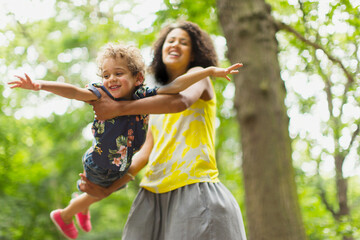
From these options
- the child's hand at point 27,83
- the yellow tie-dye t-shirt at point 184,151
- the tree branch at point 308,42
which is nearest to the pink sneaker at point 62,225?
the yellow tie-dye t-shirt at point 184,151

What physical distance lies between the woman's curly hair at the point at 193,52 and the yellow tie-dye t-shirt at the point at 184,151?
26 centimetres

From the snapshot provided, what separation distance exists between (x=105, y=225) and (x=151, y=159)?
9721 mm

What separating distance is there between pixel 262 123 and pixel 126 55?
1.57 metres

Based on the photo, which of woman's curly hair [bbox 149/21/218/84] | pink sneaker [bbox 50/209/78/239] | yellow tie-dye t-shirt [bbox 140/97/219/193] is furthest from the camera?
pink sneaker [bbox 50/209/78/239]

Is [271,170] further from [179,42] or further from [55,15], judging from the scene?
[55,15]

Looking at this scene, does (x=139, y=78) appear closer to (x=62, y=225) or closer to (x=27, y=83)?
(x=27, y=83)

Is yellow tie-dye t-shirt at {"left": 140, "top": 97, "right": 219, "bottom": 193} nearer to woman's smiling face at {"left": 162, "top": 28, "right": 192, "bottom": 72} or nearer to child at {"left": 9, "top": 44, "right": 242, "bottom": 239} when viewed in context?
child at {"left": 9, "top": 44, "right": 242, "bottom": 239}

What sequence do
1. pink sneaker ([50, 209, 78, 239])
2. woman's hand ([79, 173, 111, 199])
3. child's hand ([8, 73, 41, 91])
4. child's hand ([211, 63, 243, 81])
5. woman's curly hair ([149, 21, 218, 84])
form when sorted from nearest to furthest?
child's hand ([8, 73, 41, 91])
child's hand ([211, 63, 243, 81])
woman's hand ([79, 173, 111, 199])
woman's curly hair ([149, 21, 218, 84])
pink sneaker ([50, 209, 78, 239])

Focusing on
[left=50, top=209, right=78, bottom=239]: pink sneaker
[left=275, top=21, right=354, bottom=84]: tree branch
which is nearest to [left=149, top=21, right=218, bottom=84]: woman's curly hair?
[left=50, top=209, right=78, bottom=239]: pink sneaker

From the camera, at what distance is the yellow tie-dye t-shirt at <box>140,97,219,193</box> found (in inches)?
73.1

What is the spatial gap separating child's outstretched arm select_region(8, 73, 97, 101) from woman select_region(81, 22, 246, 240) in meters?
0.10

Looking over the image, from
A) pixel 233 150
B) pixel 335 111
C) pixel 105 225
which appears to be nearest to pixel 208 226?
pixel 335 111

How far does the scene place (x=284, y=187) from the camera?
283 centimetres

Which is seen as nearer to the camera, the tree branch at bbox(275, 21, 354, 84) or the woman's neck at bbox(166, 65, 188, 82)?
the woman's neck at bbox(166, 65, 188, 82)
